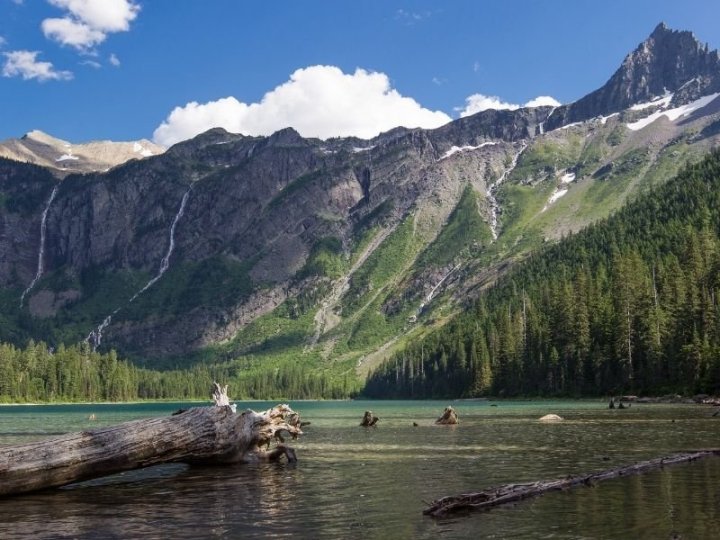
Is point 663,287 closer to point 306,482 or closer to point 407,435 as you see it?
Answer: point 407,435

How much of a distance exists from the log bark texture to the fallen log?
55.4 feet

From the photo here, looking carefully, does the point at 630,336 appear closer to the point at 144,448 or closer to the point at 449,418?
the point at 449,418

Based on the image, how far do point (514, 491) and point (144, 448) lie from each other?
62.2 feet

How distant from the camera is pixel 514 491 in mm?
25953

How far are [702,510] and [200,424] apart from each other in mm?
25191

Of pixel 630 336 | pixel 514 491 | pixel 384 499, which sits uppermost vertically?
pixel 630 336

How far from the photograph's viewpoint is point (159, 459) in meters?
35.4

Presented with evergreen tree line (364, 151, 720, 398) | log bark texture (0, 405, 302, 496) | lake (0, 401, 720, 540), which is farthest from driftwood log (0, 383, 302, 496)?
evergreen tree line (364, 151, 720, 398)

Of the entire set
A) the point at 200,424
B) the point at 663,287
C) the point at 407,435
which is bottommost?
the point at 407,435

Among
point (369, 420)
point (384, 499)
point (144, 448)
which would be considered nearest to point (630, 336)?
point (369, 420)

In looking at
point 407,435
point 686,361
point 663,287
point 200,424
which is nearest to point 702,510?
point 200,424

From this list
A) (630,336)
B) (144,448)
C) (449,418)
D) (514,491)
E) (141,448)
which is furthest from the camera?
(630,336)

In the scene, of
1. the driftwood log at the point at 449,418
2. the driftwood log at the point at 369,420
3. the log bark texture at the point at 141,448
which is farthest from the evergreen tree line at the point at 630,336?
the log bark texture at the point at 141,448

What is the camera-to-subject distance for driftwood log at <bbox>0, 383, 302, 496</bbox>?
30625 millimetres
